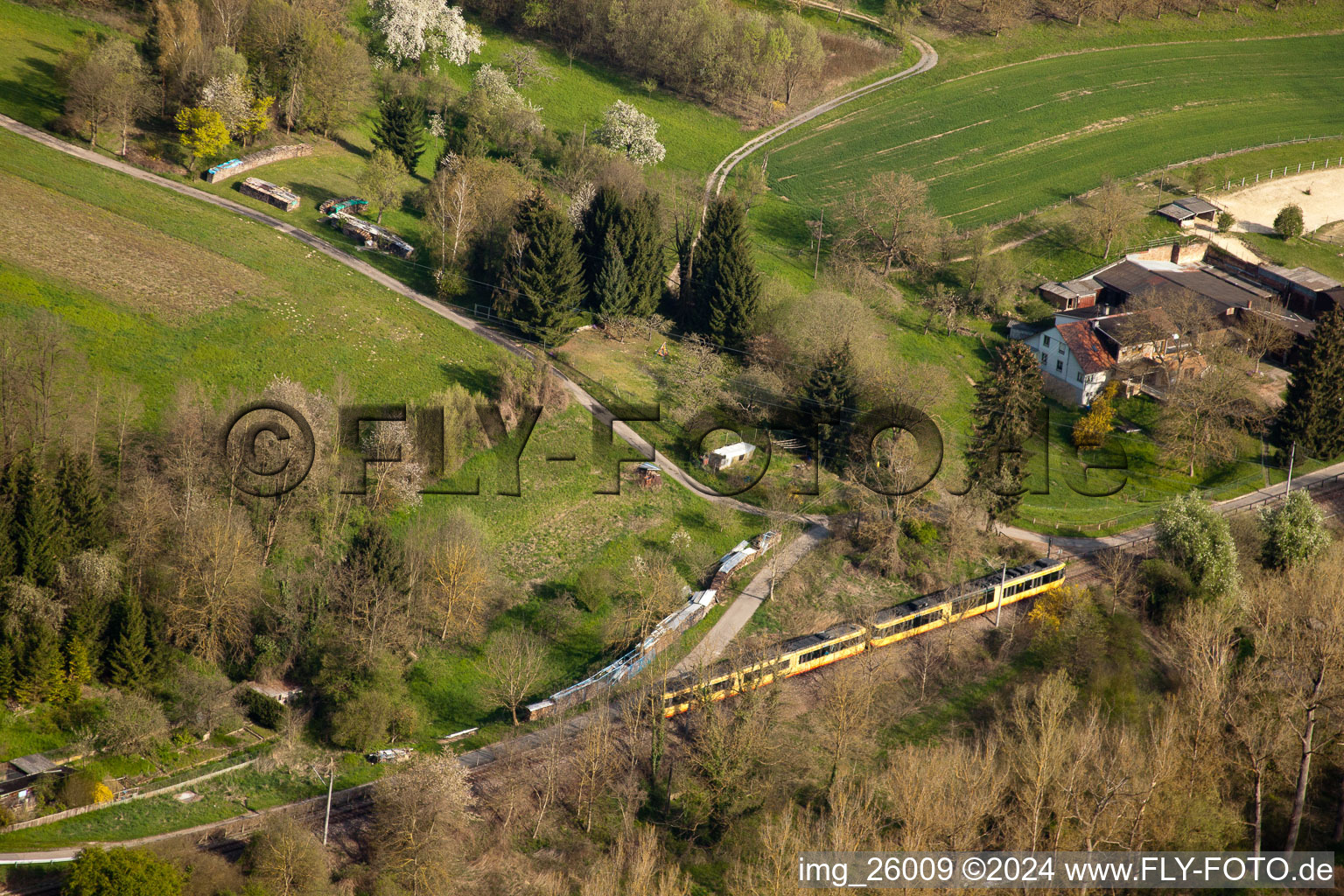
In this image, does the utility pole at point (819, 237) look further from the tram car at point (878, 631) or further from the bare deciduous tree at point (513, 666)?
the bare deciduous tree at point (513, 666)

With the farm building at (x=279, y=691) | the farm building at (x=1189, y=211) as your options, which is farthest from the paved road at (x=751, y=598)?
the farm building at (x=1189, y=211)

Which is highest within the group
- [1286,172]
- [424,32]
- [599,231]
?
[424,32]

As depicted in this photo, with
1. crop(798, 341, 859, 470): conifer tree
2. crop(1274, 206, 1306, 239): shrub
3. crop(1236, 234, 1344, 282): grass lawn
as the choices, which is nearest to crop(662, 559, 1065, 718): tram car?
crop(798, 341, 859, 470): conifer tree

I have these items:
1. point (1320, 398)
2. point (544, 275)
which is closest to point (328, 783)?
point (544, 275)

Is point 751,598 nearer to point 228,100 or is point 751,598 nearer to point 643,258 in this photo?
point 643,258

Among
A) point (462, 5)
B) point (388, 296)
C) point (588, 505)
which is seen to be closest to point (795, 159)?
point (462, 5)

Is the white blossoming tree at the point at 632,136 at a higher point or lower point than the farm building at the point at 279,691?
higher
